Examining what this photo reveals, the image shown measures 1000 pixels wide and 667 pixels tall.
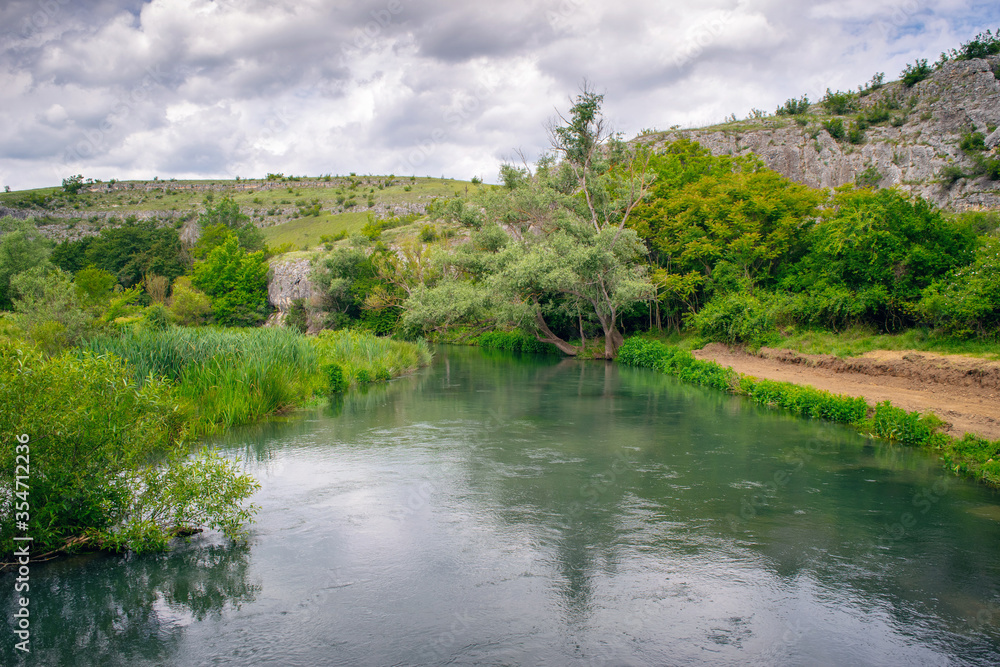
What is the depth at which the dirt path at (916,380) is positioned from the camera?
12.8 m

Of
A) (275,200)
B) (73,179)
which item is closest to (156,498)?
(275,200)

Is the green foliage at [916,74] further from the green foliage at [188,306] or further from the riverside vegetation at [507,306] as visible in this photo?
the green foliage at [188,306]

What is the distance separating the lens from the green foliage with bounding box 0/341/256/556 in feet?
20.6

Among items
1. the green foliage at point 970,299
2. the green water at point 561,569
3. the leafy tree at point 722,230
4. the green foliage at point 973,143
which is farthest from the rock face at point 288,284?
the green foliage at point 973,143

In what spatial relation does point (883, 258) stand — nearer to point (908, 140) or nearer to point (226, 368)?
point (226, 368)

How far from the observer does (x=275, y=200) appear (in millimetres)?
99875

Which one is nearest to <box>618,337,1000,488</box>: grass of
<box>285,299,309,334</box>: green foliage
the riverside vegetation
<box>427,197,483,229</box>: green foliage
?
the riverside vegetation

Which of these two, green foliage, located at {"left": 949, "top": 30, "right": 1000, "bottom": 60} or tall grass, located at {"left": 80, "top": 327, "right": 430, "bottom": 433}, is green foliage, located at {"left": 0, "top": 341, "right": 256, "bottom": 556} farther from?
green foliage, located at {"left": 949, "top": 30, "right": 1000, "bottom": 60}

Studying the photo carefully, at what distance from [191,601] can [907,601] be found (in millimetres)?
7662

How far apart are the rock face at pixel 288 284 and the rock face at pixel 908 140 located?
41.7 meters

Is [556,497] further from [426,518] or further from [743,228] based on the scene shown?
[743,228]

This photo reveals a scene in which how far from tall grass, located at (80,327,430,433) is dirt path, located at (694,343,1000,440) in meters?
15.7

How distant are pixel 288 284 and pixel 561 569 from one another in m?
49.8

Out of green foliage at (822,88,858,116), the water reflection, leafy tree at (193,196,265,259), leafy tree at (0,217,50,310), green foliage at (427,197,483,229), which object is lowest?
the water reflection
